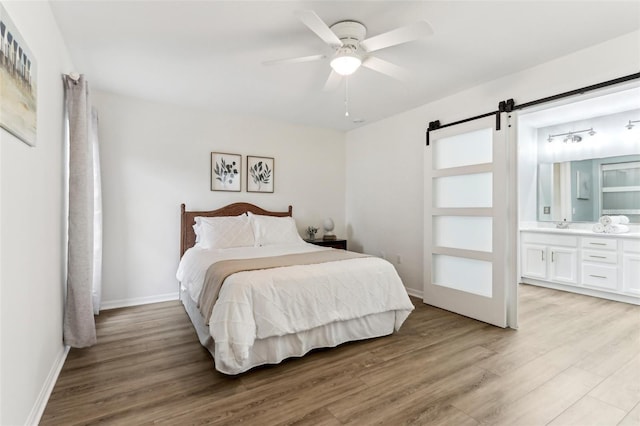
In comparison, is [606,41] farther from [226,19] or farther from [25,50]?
[25,50]

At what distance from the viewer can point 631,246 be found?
396 centimetres

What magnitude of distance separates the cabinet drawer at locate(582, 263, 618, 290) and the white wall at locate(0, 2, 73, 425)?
5810 millimetres

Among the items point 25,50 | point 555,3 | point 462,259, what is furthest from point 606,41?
point 25,50

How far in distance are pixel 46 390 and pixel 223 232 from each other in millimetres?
2123

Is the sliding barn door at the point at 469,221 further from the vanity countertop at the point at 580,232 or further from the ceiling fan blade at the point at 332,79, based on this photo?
the vanity countertop at the point at 580,232

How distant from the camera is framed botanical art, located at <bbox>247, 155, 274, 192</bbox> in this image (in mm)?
4562

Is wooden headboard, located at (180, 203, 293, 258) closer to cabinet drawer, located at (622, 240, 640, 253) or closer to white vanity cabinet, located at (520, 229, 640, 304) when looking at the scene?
white vanity cabinet, located at (520, 229, 640, 304)

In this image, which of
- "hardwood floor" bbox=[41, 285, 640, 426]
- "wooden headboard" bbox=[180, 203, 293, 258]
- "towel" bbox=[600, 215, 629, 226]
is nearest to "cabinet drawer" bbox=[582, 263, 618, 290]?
"towel" bbox=[600, 215, 629, 226]

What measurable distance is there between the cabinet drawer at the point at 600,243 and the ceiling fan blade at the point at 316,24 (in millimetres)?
4431

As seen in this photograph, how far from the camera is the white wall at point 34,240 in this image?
1.38 metres

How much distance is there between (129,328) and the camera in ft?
10.0

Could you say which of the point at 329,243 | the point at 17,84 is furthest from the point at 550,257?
the point at 17,84

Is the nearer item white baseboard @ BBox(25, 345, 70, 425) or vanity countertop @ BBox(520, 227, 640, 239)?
white baseboard @ BBox(25, 345, 70, 425)

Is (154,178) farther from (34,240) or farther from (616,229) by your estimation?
(616,229)
